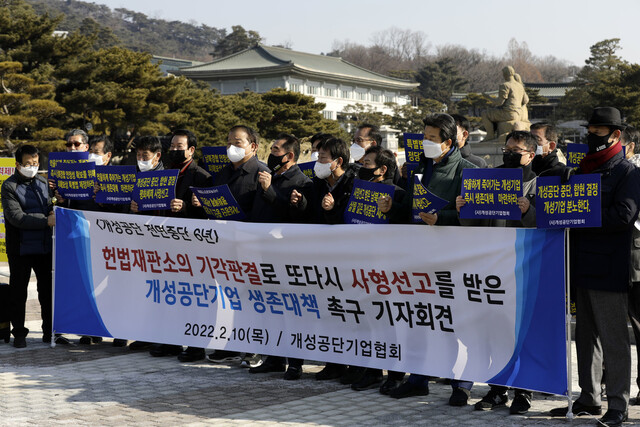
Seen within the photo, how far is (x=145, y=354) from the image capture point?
7.70m

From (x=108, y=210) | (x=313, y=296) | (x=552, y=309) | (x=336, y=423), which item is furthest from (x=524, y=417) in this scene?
(x=108, y=210)

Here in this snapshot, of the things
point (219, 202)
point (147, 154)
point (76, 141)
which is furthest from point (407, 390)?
point (76, 141)

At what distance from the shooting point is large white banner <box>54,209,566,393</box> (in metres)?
5.48

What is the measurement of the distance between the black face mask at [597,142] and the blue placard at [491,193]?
0.52m

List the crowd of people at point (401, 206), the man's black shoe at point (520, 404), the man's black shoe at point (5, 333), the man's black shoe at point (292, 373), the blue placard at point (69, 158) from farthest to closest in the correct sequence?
the man's black shoe at point (5, 333)
the blue placard at point (69, 158)
the man's black shoe at point (292, 373)
the man's black shoe at point (520, 404)
the crowd of people at point (401, 206)

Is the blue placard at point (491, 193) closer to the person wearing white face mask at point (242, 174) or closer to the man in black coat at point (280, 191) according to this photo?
the man in black coat at point (280, 191)

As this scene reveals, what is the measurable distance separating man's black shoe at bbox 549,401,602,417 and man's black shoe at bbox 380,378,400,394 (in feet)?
4.04

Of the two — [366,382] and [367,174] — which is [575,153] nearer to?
[367,174]

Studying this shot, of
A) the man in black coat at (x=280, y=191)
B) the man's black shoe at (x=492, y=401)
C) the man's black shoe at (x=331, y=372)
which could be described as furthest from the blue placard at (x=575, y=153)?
the man's black shoe at (x=331, y=372)

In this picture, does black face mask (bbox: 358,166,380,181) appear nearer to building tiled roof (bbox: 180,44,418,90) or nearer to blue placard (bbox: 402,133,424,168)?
blue placard (bbox: 402,133,424,168)

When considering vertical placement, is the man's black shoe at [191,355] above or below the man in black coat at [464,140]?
below

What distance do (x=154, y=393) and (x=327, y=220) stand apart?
1.93 m

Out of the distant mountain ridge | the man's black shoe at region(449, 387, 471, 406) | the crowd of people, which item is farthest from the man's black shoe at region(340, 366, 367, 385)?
the distant mountain ridge

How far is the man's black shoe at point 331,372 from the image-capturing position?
6664 millimetres
